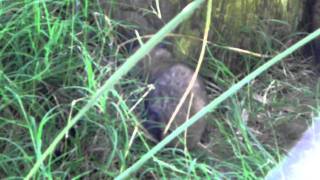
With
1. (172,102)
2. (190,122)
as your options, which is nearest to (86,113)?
(172,102)

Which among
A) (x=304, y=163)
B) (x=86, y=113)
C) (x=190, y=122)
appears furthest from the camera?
(x=86, y=113)

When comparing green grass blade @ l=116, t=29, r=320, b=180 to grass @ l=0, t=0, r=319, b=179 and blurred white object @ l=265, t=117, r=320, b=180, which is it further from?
grass @ l=0, t=0, r=319, b=179

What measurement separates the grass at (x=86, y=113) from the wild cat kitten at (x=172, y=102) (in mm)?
37

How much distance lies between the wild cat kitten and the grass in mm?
37

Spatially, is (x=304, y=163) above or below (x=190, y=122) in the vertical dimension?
below

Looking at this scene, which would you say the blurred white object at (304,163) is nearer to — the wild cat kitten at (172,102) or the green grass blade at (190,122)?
the wild cat kitten at (172,102)

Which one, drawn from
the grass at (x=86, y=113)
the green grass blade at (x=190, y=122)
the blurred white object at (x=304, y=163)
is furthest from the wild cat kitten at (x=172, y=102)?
the green grass blade at (x=190, y=122)

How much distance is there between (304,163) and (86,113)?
2.16 feet

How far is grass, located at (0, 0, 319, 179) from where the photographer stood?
163cm

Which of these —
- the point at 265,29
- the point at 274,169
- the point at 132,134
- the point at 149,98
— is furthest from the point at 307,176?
the point at 265,29

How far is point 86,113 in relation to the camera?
166 centimetres

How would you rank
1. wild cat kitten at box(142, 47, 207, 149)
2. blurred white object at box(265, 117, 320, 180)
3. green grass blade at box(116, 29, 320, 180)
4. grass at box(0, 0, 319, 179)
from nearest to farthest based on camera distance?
1. green grass blade at box(116, 29, 320, 180)
2. blurred white object at box(265, 117, 320, 180)
3. grass at box(0, 0, 319, 179)
4. wild cat kitten at box(142, 47, 207, 149)

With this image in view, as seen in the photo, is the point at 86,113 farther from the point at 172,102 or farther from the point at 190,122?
the point at 190,122

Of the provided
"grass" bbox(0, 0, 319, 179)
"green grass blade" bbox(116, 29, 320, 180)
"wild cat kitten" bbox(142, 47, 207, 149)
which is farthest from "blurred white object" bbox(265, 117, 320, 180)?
"green grass blade" bbox(116, 29, 320, 180)
